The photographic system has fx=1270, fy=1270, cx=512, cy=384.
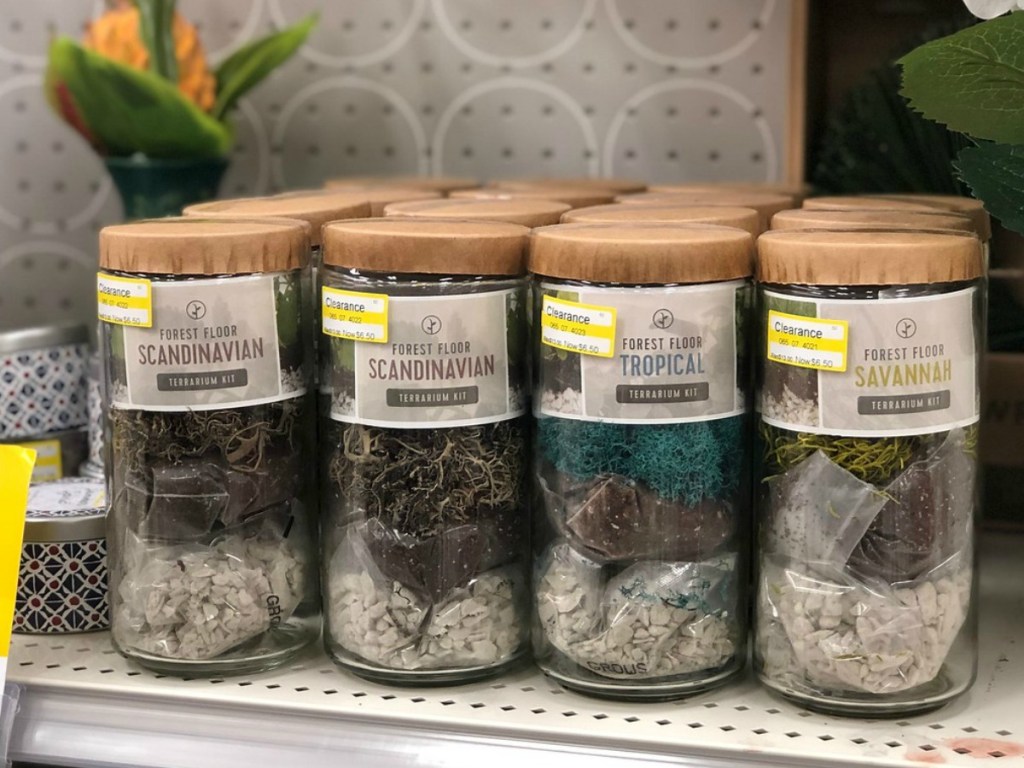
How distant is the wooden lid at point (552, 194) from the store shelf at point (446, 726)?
1.44 ft

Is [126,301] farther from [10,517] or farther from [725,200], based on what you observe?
[725,200]

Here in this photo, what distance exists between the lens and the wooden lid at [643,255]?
800 millimetres

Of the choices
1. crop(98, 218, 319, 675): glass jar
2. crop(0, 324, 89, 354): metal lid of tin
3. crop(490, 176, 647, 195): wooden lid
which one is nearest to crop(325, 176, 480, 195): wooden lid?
crop(490, 176, 647, 195): wooden lid

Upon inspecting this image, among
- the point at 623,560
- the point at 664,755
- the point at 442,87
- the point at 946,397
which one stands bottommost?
the point at 664,755

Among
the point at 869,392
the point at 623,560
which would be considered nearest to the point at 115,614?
the point at 623,560

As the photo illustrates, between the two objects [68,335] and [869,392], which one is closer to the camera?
[869,392]

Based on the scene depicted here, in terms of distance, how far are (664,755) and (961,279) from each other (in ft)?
1.15

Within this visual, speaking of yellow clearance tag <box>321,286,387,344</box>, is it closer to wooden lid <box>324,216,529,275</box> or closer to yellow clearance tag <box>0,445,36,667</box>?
wooden lid <box>324,216,529,275</box>

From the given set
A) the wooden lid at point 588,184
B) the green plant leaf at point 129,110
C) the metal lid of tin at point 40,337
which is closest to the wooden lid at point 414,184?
the wooden lid at point 588,184

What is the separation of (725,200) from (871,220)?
0.20m

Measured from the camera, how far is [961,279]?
2.61 feet

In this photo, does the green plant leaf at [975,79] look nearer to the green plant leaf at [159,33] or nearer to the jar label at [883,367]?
the jar label at [883,367]

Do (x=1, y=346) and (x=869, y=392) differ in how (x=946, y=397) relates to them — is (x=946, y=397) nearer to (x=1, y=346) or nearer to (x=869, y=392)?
(x=869, y=392)

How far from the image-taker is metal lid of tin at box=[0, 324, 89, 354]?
1233mm
